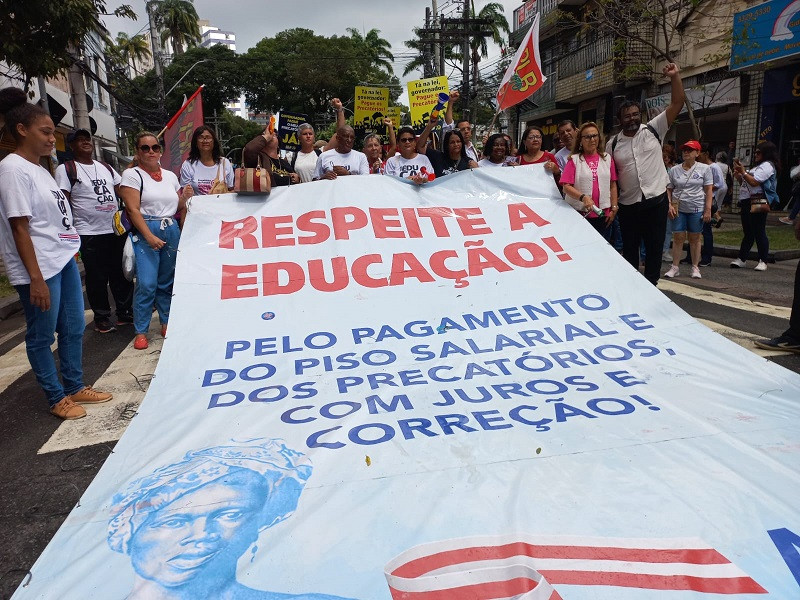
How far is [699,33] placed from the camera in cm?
1764

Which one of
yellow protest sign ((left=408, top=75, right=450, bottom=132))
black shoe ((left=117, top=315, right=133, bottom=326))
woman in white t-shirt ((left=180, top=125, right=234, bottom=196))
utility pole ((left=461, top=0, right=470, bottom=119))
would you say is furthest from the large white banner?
utility pole ((left=461, top=0, right=470, bottom=119))

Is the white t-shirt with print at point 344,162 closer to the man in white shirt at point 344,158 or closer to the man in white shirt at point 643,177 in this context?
the man in white shirt at point 344,158

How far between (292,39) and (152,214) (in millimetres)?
51787

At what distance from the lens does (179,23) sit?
169 ft

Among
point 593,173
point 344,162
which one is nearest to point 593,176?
point 593,173

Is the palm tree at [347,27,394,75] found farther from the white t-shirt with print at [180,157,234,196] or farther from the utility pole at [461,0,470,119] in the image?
the white t-shirt with print at [180,157,234,196]

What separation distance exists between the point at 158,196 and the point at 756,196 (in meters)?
7.81

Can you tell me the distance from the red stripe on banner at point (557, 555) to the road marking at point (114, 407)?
7.41 feet

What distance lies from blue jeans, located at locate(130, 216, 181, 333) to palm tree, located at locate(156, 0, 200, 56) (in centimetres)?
5225

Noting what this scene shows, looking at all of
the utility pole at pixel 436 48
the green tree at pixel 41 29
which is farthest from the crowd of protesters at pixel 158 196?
the utility pole at pixel 436 48

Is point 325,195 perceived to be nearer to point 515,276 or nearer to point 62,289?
point 515,276

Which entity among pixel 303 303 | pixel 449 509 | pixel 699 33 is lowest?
pixel 449 509

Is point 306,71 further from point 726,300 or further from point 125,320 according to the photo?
point 726,300

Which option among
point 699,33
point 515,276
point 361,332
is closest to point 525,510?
point 361,332
